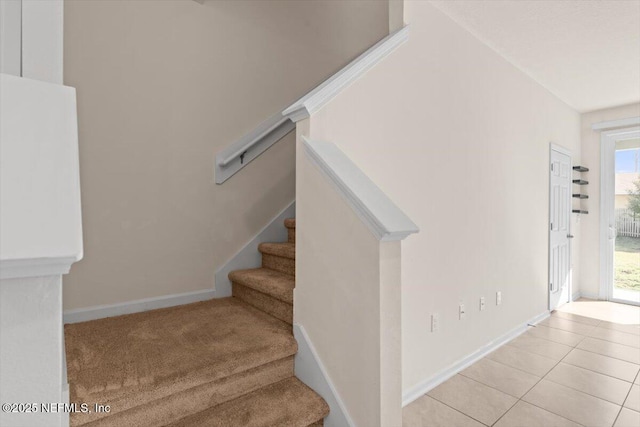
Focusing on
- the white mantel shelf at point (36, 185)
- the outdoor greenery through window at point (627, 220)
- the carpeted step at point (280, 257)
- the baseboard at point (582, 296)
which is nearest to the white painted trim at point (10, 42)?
the white mantel shelf at point (36, 185)

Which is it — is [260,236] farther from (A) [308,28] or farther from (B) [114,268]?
(A) [308,28]

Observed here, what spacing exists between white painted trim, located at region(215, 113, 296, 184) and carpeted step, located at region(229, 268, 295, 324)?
71 cm

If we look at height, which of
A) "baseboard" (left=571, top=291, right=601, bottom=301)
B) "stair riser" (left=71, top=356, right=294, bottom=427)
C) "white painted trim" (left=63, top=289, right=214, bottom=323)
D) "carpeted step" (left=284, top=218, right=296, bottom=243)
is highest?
"carpeted step" (left=284, top=218, right=296, bottom=243)

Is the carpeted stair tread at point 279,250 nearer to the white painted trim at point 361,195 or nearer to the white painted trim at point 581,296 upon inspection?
the white painted trim at point 361,195

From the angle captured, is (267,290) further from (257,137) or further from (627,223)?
(627,223)

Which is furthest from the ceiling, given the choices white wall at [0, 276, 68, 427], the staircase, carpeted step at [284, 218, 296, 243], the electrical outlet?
white wall at [0, 276, 68, 427]

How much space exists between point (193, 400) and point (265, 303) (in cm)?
75

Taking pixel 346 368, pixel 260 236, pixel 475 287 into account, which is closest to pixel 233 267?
pixel 260 236

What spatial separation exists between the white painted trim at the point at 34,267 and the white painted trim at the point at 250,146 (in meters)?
1.76

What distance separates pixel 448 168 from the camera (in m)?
2.31

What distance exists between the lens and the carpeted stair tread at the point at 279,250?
2.15 m

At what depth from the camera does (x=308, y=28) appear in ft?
9.85

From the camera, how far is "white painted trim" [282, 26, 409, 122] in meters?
1.57

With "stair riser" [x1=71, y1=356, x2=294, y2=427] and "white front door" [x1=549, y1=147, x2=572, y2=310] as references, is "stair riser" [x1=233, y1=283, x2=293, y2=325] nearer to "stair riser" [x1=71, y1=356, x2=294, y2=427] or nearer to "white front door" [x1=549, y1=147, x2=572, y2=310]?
"stair riser" [x1=71, y1=356, x2=294, y2=427]
